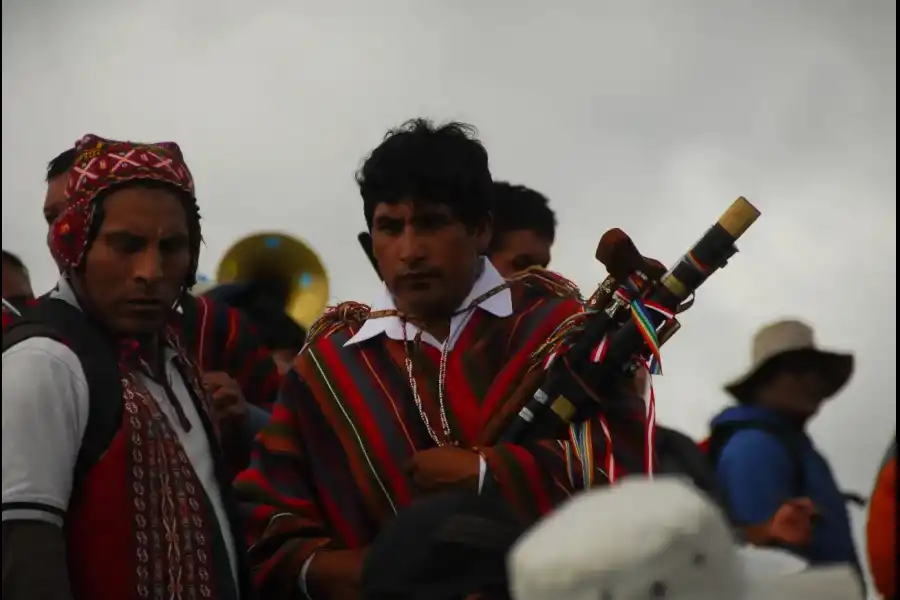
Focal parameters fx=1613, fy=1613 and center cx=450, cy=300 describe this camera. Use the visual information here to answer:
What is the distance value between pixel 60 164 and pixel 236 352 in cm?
73

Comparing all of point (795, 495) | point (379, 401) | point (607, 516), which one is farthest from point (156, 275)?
point (795, 495)

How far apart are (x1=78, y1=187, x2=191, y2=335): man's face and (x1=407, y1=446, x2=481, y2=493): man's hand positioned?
0.66 metres

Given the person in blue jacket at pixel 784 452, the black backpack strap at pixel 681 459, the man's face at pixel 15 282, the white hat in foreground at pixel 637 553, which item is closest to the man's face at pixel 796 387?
the person in blue jacket at pixel 784 452

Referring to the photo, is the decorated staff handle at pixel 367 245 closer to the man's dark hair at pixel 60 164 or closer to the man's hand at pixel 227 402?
the man's hand at pixel 227 402

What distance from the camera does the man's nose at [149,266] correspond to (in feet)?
11.3

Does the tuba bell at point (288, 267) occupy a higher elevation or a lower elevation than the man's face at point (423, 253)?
higher

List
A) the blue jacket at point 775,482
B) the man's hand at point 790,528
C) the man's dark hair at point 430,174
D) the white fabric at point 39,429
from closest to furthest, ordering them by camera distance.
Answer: the white fabric at point 39,429
the man's dark hair at point 430,174
the man's hand at point 790,528
the blue jacket at point 775,482

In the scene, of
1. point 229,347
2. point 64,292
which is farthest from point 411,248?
point 229,347

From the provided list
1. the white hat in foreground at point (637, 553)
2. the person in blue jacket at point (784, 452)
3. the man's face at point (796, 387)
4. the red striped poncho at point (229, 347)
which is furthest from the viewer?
the man's face at point (796, 387)

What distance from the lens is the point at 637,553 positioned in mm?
1812

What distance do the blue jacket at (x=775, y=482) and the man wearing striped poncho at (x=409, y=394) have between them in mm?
1025

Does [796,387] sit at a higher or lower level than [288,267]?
lower

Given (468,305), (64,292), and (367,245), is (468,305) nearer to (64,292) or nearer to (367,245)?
(367,245)

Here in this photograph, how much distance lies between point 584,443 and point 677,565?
1.66 metres
